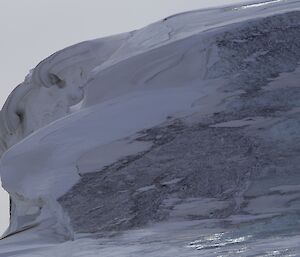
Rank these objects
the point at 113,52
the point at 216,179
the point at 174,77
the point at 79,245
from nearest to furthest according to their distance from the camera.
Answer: the point at 79,245 < the point at 216,179 < the point at 174,77 < the point at 113,52

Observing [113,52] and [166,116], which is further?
[113,52]

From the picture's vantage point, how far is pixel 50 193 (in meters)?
5.05

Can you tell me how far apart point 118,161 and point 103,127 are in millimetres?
514

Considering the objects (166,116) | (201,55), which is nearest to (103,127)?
(166,116)

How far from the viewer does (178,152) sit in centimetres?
506

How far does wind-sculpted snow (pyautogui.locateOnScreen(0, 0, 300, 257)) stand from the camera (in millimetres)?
4316

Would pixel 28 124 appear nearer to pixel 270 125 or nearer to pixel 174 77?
pixel 174 77

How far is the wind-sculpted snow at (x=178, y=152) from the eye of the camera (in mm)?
4316

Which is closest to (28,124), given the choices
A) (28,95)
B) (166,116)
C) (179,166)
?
(28,95)

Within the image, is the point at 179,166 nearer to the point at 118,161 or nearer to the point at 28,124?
the point at 118,161

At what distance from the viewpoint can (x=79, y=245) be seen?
165 inches

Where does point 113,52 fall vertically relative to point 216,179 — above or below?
above

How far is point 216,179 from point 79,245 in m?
0.87

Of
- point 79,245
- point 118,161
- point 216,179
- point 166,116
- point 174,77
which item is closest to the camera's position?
point 79,245
